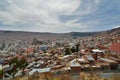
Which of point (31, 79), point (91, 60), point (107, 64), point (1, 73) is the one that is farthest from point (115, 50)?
point (31, 79)

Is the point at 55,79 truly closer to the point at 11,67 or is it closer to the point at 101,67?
the point at 101,67

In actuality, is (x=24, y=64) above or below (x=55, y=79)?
below

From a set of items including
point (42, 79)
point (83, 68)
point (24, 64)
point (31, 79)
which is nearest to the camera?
point (42, 79)

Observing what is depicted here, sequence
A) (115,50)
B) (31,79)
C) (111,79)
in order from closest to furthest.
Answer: (111,79)
(31,79)
(115,50)

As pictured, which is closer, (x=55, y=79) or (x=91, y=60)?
(x=55, y=79)

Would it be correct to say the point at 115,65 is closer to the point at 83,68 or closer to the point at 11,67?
the point at 83,68

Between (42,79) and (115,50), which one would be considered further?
(115,50)

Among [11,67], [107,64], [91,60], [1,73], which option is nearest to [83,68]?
[107,64]

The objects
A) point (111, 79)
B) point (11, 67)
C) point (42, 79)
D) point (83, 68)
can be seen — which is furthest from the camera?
point (11, 67)

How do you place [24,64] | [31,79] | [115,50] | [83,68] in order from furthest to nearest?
[115,50], [24,64], [83,68], [31,79]
